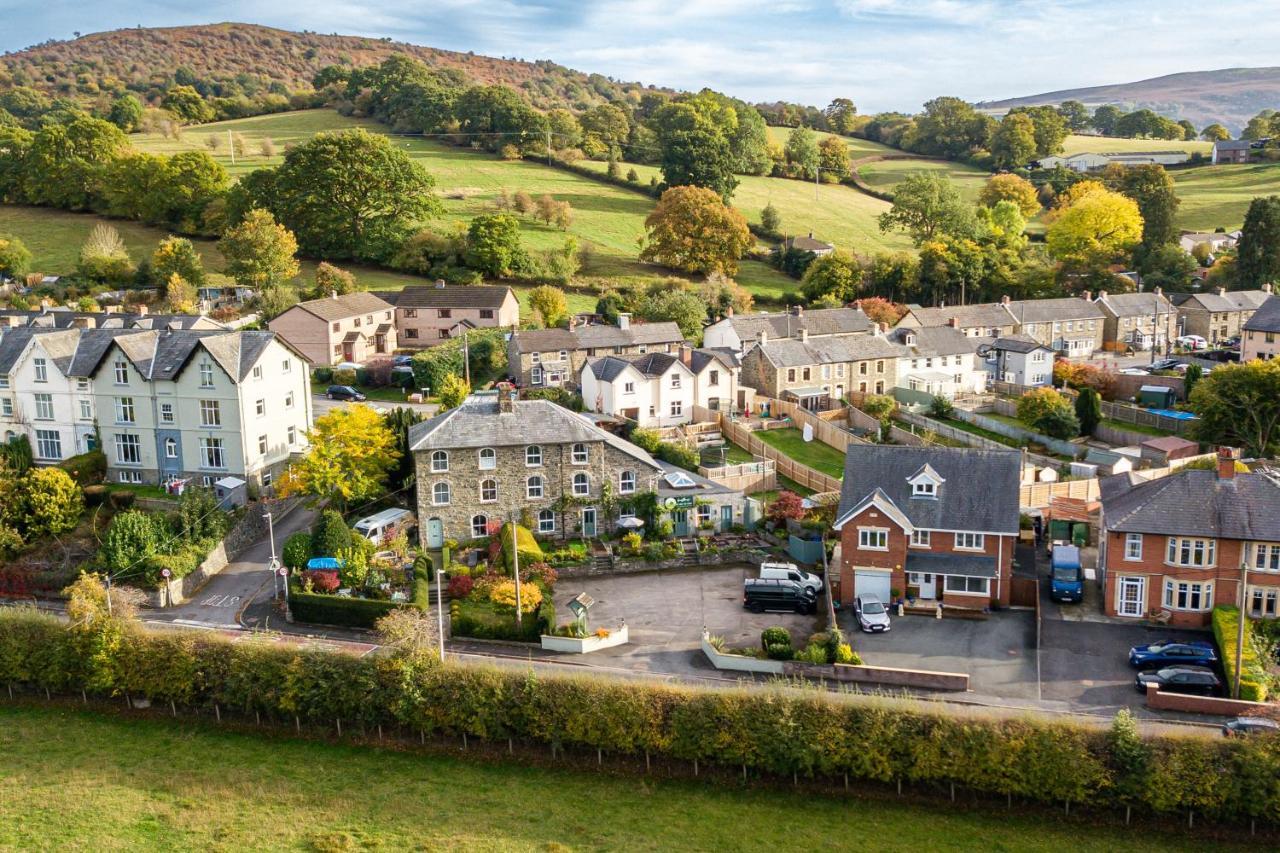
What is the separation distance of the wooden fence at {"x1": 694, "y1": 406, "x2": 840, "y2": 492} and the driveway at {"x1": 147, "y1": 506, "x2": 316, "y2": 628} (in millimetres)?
22669

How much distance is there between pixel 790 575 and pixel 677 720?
37.1ft

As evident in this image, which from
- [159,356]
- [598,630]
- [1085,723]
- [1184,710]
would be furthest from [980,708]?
[159,356]

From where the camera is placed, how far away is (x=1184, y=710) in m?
30.7

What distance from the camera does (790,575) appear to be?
3947cm

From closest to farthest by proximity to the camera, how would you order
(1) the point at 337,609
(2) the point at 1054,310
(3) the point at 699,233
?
(1) the point at 337,609
(2) the point at 1054,310
(3) the point at 699,233

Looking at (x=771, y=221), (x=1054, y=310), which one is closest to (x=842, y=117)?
(x=771, y=221)

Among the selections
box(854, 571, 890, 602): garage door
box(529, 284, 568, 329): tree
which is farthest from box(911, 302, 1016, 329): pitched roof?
box(854, 571, 890, 602): garage door

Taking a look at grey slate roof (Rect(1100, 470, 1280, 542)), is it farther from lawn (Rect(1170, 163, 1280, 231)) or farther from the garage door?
lawn (Rect(1170, 163, 1280, 231))

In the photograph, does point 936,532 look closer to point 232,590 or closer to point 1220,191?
point 232,590

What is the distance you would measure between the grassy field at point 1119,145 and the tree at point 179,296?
396 feet

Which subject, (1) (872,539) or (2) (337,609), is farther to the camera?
(1) (872,539)

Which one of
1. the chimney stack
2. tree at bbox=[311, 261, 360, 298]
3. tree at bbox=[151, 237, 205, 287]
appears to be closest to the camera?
the chimney stack

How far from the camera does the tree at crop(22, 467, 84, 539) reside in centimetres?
4478

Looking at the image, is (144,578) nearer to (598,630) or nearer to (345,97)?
(598,630)
